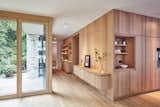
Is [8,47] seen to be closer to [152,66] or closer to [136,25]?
[136,25]

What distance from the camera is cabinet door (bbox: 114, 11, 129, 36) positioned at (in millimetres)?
4035

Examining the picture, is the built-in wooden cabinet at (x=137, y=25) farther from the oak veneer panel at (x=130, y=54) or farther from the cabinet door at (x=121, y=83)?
the cabinet door at (x=121, y=83)

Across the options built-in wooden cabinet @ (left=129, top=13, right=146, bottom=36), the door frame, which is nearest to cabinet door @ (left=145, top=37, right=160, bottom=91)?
built-in wooden cabinet @ (left=129, top=13, right=146, bottom=36)

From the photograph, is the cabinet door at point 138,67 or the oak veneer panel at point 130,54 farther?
the oak veneer panel at point 130,54

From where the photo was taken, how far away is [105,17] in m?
4.46

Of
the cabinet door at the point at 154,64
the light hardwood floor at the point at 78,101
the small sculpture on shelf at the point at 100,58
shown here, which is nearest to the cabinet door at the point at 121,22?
the small sculpture on shelf at the point at 100,58

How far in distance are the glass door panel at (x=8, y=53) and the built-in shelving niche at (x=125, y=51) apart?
3.34m

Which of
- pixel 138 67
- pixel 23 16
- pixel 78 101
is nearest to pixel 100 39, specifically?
pixel 138 67

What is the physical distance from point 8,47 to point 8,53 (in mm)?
188

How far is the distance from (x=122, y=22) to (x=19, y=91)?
12.8 feet

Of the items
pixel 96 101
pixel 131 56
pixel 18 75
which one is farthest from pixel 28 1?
pixel 131 56

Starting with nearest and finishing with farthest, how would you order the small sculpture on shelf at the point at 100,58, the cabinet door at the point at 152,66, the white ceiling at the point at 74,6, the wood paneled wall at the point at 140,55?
1. the white ceiling at the point at 74,6
2. the wood paneled wall at the point at 140,55
3. the small sculpture on shelf at the point at 100,58
4. the cabinet door at the point at 152,66

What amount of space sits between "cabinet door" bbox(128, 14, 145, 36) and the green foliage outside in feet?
12.2

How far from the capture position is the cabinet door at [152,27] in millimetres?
4733
